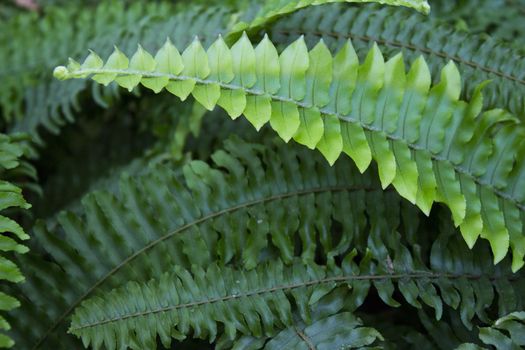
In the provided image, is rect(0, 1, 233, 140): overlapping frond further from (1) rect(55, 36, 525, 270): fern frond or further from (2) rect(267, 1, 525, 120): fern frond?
(1) rect(55, 36, 525, 270): fern frond

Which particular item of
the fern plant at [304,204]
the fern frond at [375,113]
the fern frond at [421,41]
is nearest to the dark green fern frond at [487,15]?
the fern plant at [304,204]

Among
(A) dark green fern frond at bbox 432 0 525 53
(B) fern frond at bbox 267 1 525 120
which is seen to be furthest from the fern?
(A) dark green fern frond at bbox 432 0 525 53

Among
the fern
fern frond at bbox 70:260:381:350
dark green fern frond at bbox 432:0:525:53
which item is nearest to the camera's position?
fern frond at bbox 70:260:381:350

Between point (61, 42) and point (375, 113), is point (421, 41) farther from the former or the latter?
point (61, 42)

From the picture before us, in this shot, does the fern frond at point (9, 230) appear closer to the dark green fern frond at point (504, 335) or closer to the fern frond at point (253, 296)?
the fern frond at point (253, 296)

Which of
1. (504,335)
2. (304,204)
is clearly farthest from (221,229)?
(504,335)

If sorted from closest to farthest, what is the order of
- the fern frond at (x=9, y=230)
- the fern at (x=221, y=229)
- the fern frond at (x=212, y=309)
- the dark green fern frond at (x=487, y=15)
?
the fern frond at (x=9, y=230)
the fern frond at (x=212, y=309)
the fern at (x=221, y=229)
the dark green fern frond at (x=487, y=15)

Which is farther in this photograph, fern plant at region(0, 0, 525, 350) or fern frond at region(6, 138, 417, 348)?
fern frond at region(6, 138, 417, 348)

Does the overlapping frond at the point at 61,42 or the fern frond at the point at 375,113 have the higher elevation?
the overlapping frond at the point at 61,42
